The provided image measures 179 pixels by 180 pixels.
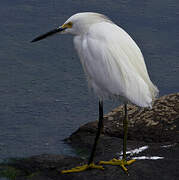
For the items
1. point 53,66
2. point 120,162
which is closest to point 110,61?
point 120,162

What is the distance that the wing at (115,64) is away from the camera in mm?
6746

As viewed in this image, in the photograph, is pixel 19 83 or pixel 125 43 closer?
pixel 125 43

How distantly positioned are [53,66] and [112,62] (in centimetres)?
477

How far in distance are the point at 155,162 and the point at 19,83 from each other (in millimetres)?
4101

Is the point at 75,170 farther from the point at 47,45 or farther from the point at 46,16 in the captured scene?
the point at 46,16

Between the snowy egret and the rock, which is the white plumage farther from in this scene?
the rock

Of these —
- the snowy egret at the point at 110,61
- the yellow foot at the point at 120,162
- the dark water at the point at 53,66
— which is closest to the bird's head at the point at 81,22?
the snowy egret at the point at 110,61

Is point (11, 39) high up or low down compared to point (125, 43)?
down

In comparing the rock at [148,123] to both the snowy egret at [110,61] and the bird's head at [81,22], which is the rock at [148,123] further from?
the bird's head at [81,22]

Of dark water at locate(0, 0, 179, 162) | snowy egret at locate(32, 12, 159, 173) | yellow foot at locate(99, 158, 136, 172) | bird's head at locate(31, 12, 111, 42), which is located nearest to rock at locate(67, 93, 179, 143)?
dark water at locate(0, 0, 179, 162)

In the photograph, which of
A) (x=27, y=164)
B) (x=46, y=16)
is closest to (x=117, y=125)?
(x=27, y=164)

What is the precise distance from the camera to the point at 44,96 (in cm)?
1038

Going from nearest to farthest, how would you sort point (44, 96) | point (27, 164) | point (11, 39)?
point (27, 164)
point (44, 96)
point (11, 39)

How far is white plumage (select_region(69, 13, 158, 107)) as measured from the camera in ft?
22.2
